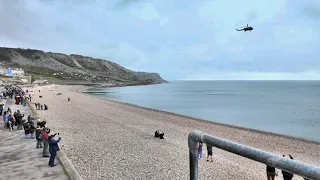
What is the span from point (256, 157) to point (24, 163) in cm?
1380

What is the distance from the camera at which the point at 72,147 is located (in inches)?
807

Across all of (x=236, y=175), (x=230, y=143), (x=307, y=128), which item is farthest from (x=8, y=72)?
(x=230, y=143)

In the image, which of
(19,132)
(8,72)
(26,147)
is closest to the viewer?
(26,147)

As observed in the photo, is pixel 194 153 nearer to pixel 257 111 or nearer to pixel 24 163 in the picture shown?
pixel 24 163

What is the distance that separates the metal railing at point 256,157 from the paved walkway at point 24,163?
9754mm

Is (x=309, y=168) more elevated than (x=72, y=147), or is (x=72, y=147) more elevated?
(x=309, y=168)

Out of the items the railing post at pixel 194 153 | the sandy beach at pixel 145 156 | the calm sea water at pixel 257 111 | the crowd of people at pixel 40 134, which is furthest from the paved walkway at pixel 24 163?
the calm sea water at pixel 257 111

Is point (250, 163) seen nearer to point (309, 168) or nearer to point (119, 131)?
point (119, 131)

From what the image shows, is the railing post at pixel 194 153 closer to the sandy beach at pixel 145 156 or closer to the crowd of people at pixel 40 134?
the crowd of people at pixel 40 134

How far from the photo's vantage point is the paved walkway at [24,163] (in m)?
11.8

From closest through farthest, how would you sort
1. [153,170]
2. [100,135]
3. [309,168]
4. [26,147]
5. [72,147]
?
[309,168], [153,170], [26,147], [72,147], [100,135]

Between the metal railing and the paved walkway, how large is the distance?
9754 mm

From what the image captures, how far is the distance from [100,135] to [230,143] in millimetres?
24449

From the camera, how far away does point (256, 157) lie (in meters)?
2.46
